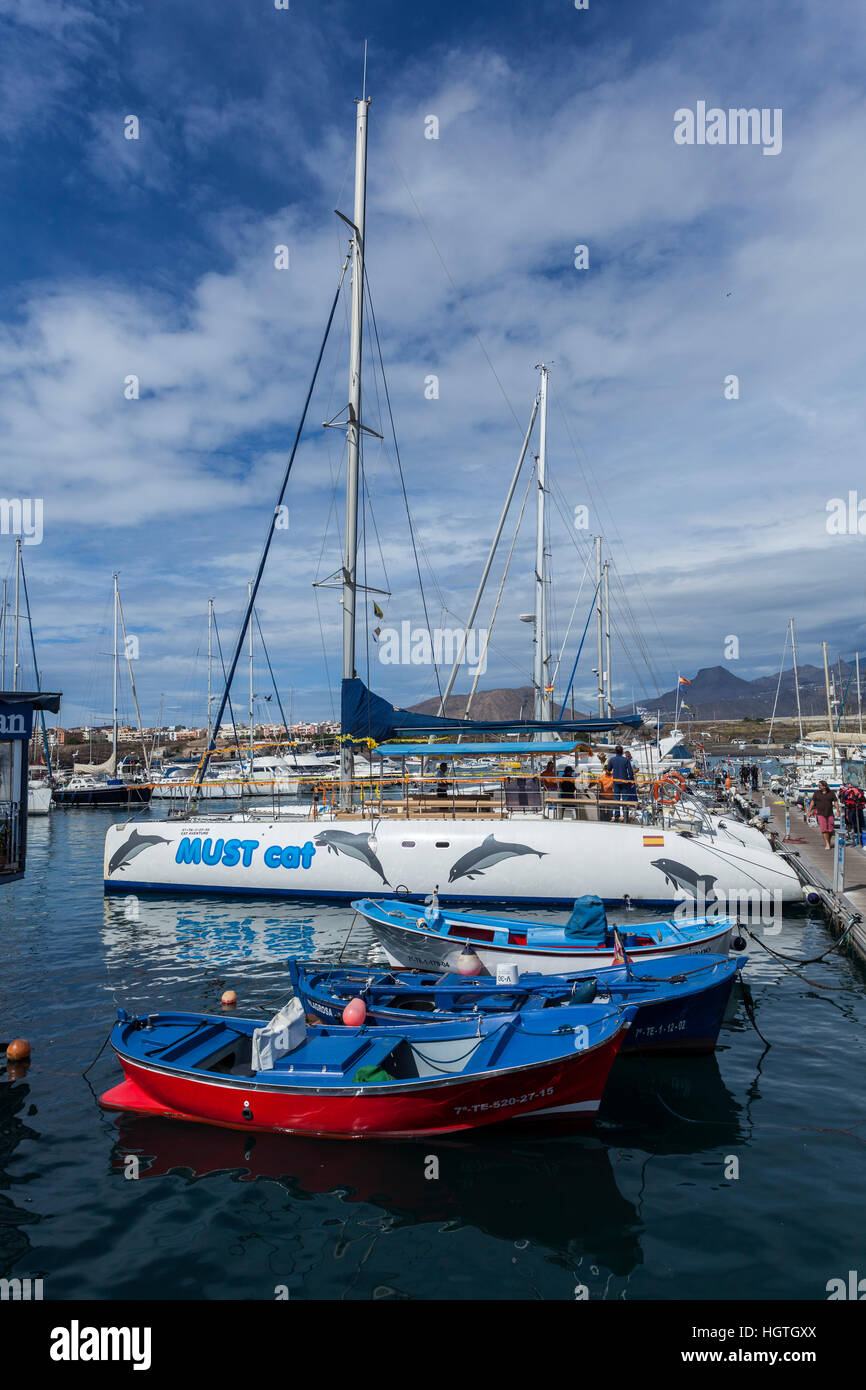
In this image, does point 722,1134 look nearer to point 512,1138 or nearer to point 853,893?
point 512,1138

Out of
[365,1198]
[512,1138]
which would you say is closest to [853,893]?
[512,1138]

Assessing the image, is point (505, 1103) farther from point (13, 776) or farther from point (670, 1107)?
point (13, 776)

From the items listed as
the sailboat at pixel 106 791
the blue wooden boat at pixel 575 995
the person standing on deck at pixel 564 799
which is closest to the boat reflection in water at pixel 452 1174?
the blue wooden boat at pixel 575 995

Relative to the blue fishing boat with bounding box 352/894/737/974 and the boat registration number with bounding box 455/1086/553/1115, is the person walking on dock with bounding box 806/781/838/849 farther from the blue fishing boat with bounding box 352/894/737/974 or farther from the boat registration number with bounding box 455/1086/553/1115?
the boat registration number with bounding box 455/1086/553/1115

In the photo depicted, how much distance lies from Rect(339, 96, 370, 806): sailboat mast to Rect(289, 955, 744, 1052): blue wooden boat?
10.6 m

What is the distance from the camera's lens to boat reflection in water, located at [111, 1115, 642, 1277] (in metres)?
Result: 7.36

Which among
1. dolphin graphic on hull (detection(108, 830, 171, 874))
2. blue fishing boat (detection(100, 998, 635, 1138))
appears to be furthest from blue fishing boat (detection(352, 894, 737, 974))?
dolphin graphic on hull (detection(108, 830, 171, 874))

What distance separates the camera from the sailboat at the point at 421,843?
1969 cm

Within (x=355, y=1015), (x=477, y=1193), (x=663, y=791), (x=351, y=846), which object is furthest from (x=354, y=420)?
(x=477, y=1193)

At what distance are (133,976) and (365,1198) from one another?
910cm

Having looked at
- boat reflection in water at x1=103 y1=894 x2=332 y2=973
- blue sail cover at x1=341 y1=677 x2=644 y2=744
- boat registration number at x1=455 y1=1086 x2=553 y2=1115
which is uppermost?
blue sail cover at x1=341 y1=677 x2=644 y2=744

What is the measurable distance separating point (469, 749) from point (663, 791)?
262 inches

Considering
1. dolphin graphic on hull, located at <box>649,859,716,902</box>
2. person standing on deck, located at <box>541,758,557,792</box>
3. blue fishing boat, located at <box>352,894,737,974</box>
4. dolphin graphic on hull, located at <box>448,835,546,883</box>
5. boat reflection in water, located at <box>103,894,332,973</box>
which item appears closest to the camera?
blue fishing boat, located at <box>352,894,737,974</box>

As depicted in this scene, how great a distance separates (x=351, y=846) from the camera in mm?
21109
